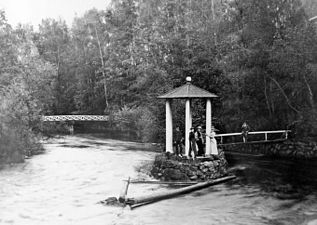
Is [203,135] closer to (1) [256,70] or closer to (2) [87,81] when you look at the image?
(1) [256,70]

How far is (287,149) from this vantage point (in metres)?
31.5

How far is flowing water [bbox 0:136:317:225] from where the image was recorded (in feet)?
51.6

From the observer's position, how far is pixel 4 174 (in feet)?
81.1

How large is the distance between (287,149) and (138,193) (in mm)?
15703

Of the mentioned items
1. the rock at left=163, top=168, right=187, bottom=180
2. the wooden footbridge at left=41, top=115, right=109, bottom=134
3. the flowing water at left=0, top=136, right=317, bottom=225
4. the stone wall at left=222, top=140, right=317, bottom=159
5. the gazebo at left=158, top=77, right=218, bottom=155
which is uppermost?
the wooden footbridge at left=41, top=115, right=109, bottom=134

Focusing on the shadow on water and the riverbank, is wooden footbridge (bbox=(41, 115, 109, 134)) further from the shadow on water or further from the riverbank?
the riverbank

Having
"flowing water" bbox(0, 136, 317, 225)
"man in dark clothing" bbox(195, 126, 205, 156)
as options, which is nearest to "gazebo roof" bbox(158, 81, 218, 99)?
"man in dark clothing" bbox(195, 126, 205, 156)

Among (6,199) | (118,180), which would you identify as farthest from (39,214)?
(118,180)

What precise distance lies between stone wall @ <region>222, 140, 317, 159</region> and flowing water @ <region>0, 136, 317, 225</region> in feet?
7.61

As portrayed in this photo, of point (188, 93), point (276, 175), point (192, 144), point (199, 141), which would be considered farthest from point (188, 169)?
point (276, 175)

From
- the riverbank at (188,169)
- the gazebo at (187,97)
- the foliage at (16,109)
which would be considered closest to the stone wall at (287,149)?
the riverbank at (188,169)

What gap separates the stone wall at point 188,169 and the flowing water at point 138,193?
99 cm

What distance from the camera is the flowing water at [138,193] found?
51.6ft

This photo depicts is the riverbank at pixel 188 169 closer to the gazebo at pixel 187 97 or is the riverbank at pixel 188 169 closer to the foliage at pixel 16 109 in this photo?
the gazebo at pixel 187 97
